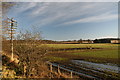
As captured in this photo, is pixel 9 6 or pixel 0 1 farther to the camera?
pixel 9 6

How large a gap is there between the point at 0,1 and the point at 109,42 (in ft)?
201

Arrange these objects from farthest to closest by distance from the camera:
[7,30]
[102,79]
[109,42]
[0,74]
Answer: [109,42], [7,30], [102,79], [0,74]

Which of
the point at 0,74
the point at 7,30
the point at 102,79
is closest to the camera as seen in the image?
the point at 0,74

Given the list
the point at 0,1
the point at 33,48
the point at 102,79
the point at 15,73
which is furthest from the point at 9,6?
the point at 102,79

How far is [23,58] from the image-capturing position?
341 inches

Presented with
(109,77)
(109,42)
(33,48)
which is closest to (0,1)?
(33,48)

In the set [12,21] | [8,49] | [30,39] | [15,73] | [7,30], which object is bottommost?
[15,73]

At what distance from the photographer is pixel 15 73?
891 cm

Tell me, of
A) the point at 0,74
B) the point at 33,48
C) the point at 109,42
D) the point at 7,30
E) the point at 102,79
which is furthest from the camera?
the point at 109,42

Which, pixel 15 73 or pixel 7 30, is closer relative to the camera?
pixel 15 73

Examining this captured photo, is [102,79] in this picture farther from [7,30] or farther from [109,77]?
[7,30]

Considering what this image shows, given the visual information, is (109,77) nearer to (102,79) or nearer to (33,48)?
(102,79)

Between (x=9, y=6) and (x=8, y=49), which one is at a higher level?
(x=9, y=6)

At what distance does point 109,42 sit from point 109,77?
5478 centimetres
